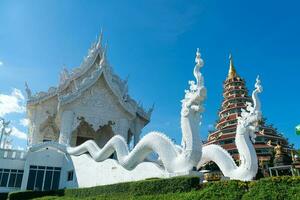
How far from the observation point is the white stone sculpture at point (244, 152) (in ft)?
32.6

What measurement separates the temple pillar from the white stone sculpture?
12.2 metres

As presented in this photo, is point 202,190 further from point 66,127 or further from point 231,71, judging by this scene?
point 231,71

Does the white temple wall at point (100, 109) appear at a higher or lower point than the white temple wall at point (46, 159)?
higher

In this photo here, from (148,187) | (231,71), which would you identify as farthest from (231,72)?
(148,187)

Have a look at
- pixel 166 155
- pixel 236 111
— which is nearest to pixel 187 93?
pixel 166 155

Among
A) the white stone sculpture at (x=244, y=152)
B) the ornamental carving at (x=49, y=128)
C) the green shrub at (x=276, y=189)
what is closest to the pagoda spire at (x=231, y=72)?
the ornamental carving at (x=49, y=128)

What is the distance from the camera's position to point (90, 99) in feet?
74.3

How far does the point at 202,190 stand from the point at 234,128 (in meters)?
25.4

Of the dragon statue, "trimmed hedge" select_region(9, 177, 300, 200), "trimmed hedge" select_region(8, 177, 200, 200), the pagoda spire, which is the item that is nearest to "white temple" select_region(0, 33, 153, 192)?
"trimmed hedge" select_region(8, 177, 200, 200)

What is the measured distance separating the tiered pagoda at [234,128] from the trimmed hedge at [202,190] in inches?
704

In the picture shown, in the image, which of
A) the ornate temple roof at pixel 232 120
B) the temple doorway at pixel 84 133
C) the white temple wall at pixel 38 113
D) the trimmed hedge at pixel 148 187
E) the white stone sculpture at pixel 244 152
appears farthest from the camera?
the ornate temple roof at pixel 232 120

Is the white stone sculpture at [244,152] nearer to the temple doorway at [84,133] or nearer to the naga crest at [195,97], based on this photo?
the naga crest at [195,97]

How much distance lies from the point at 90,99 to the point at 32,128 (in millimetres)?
6044

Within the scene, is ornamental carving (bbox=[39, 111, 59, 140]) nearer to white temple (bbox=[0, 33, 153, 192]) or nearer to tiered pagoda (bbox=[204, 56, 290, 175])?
white temple (bbox=[0, 33, 153, 192])
